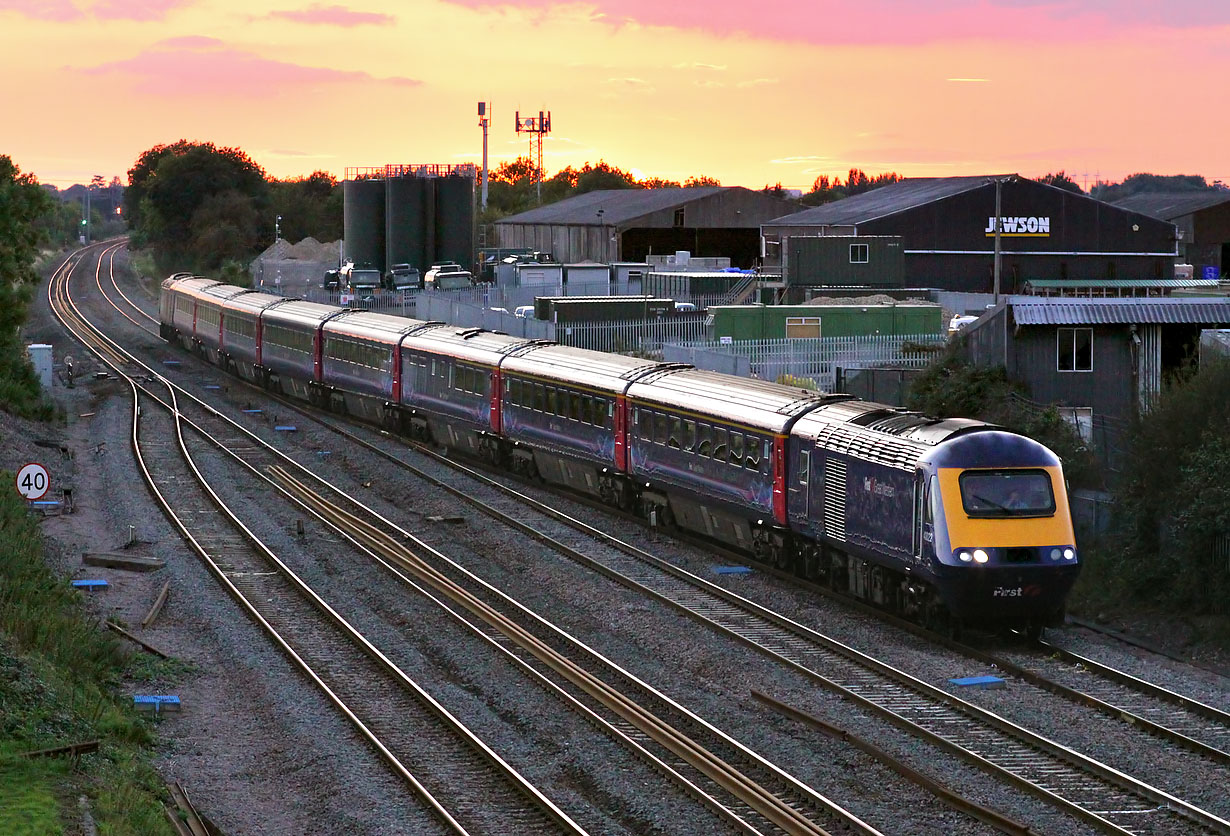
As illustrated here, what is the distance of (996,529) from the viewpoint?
65.5 feet

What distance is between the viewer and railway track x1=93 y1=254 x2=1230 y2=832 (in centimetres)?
1416

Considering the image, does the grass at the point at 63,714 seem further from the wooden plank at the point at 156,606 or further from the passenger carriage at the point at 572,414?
the passenger carriage at the point at 572,414

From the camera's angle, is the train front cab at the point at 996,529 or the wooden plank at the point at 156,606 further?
the wooden plank at the point at 156,606

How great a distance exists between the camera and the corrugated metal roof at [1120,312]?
105 ft

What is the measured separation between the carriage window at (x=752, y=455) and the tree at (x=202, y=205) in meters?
115

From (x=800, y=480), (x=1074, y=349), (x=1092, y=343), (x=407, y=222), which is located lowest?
(x=800, y=480)

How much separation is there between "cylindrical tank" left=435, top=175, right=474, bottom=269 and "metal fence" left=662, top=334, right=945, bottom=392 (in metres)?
55.6

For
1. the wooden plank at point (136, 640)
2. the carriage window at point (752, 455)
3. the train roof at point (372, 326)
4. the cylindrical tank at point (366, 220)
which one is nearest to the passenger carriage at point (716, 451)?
the carriage window at point (752, 455)

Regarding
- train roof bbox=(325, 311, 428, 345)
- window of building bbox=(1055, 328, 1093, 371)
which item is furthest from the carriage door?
train roof bbox=(325, 311, 428, 345)

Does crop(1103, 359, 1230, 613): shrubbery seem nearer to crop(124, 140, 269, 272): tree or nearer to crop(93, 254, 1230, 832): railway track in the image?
crop(93, 254, 1230, 832): railway track

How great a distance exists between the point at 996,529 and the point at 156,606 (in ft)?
40.8

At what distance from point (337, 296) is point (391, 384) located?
3608cm

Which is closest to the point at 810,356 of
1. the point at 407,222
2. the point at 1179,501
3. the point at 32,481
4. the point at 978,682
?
the point at 1179,501

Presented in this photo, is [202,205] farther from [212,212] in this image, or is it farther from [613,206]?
[613,206]
